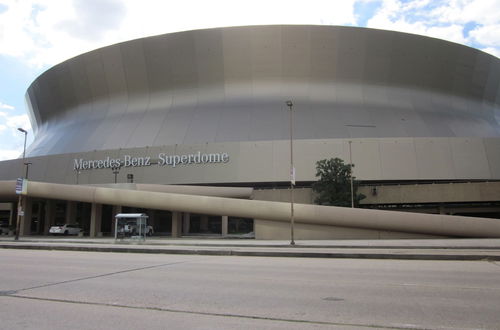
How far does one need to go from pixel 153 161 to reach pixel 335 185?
71.7 ft

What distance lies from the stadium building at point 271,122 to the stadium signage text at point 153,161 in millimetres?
133

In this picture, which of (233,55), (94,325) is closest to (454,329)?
(94,325)

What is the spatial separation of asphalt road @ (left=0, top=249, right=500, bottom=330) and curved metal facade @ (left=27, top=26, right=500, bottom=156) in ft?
134

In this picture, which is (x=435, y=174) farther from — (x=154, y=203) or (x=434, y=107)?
(x=154, y=203)

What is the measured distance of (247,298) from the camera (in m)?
7.35

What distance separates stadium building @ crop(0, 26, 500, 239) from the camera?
4803cm

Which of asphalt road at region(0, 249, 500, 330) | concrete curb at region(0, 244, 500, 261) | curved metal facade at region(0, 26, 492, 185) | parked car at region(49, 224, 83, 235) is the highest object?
curved metal facade at region(0, 26, 492, 185)

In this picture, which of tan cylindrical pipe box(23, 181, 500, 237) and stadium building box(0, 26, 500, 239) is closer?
tan cylindrical pipe box(23, 181, 500, 237)

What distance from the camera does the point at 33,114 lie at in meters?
78.2

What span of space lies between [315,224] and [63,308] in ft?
81.1

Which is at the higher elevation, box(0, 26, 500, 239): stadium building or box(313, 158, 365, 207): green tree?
box(0, 26, 500, 239): stadium building

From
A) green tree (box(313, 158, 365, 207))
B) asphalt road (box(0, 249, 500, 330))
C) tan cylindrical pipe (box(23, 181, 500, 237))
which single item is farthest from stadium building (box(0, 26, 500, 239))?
asphalt road (box(0, 249, 500, 330))

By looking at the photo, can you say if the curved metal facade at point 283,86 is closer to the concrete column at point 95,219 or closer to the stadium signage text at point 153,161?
the stadium signage text at point 153,161

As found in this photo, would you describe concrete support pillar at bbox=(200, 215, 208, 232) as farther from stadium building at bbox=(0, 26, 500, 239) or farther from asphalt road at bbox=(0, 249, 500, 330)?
asphalt road at bbox=(0, 249, 500, 330)
